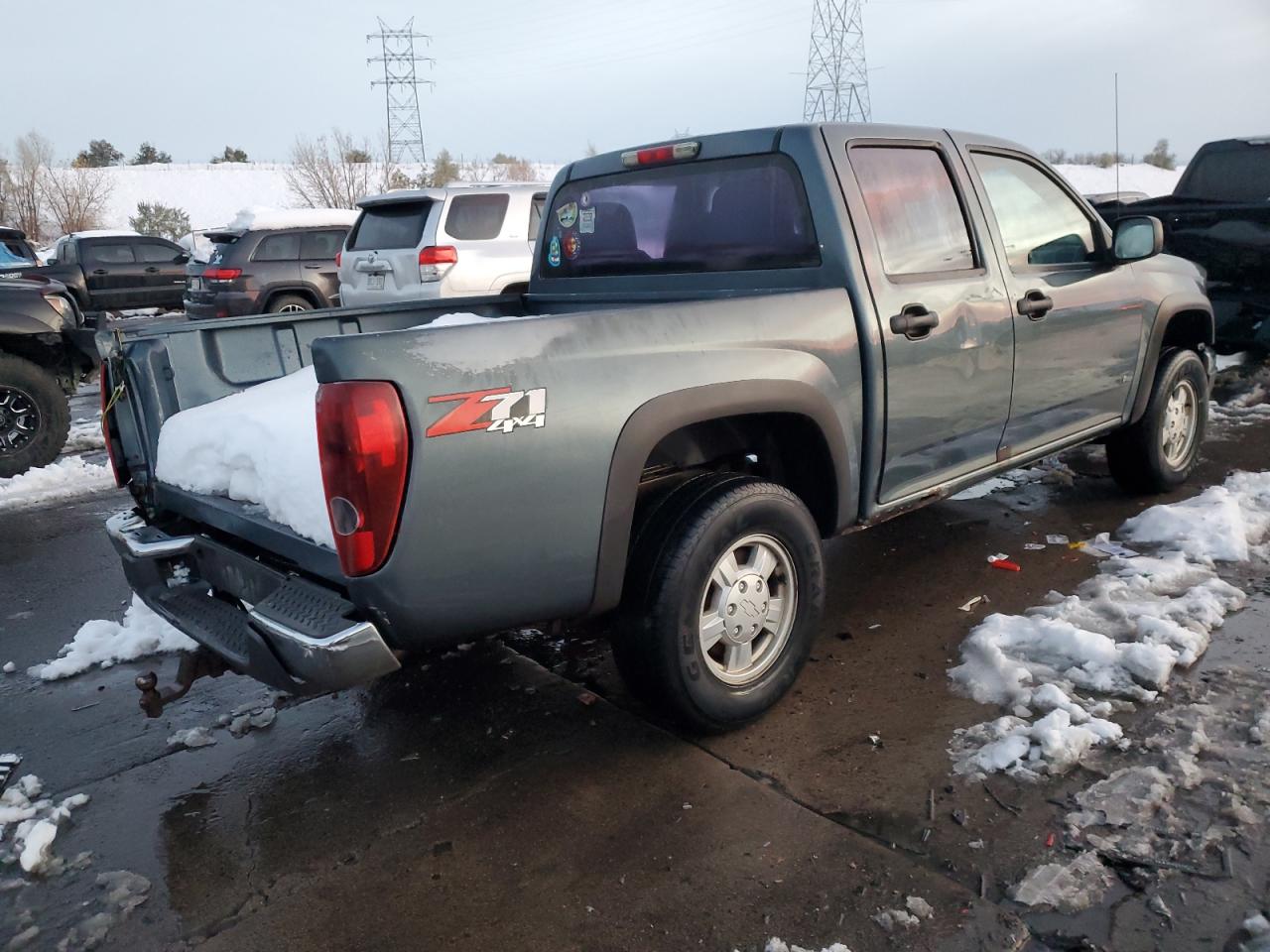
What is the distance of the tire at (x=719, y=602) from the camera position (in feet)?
9.61

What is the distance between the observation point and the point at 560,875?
2.63 metres

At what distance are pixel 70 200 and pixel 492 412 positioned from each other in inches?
1804

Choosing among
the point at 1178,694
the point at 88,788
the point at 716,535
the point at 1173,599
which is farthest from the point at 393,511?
the point at 1173,599

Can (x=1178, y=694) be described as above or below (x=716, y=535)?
below

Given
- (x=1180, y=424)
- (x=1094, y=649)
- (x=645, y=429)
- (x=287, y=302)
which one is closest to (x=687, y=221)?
(x=645, y=429)

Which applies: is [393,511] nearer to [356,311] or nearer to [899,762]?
[899,762]

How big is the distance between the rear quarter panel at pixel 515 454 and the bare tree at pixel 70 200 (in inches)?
1675

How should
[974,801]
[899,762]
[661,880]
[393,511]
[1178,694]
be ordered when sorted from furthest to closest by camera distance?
[1178,694], [899,762], [974,801], [661,880], [393,511]

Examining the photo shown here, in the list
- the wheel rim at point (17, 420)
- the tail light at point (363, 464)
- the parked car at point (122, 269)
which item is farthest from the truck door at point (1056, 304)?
the parked car at point (122, 269)

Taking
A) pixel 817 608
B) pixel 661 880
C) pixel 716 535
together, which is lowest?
pixel 661 880

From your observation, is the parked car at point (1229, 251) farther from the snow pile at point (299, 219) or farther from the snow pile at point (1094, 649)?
the snow pile at point (299, 219)

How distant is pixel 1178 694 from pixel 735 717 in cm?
154

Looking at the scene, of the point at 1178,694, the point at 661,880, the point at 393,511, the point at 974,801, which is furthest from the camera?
the point at 1178,694

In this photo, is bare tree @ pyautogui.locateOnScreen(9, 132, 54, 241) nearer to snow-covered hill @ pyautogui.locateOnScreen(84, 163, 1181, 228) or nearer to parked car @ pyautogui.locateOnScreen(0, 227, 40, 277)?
snow-covered hill @ pyautogui.locateOnScreen(84, 163, 1181, 228)
